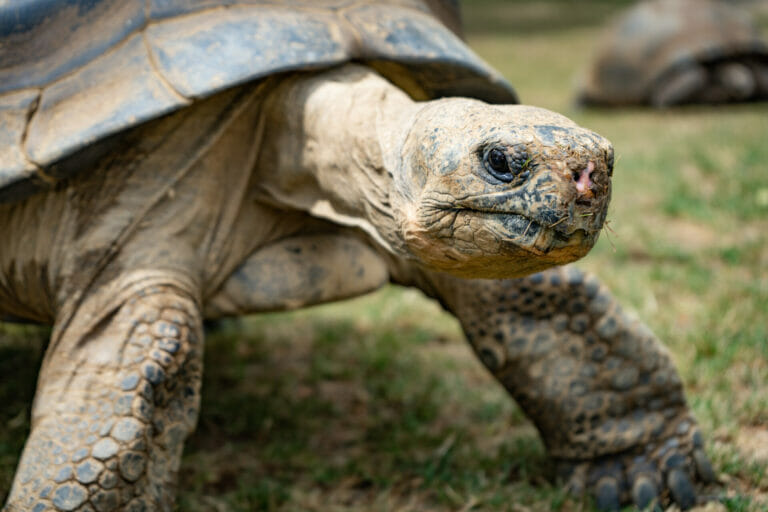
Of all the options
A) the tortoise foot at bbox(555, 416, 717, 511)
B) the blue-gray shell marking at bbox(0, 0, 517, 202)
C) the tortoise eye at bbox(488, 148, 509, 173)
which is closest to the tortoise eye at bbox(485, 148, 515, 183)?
the tortoise eye at bbox(488, 148, 509, 173)

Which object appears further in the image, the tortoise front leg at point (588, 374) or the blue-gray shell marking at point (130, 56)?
the tortoise front leg at point (588, 374)

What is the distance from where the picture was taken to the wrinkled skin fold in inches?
56.9

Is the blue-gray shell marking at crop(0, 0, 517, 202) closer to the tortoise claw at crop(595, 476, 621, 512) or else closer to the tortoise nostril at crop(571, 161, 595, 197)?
the tortoise nostril at crop(571, 161, 595, 197)

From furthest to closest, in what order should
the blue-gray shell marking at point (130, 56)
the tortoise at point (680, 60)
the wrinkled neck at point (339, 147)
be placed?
the tortoise at point (680, 60), the blue-gray shell marking at point (130, 56), the wrinkled neck at point (339, 147)

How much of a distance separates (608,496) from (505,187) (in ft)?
3.85

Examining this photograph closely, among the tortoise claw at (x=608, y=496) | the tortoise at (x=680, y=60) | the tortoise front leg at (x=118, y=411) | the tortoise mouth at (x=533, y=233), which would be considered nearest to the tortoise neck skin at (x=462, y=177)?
the tortoise mouth at (x=533, y=233)

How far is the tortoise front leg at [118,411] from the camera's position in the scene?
1731 mm

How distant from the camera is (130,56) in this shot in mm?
1938

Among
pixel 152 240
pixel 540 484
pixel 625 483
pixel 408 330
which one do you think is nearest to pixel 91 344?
pixel 152 240

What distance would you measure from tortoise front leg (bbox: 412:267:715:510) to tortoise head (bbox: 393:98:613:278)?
674mm

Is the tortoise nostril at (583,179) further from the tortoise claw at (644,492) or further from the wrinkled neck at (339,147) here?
the tortoise claw at (644,492)

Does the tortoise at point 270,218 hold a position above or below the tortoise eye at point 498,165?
below

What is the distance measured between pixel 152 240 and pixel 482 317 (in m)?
0.88

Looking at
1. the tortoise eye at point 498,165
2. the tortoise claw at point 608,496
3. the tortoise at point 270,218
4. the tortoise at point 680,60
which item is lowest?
the tortoise at point 680,60
